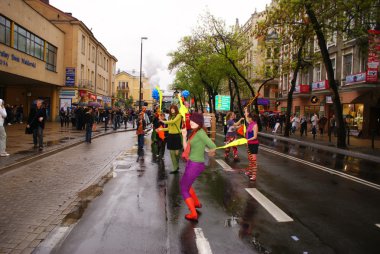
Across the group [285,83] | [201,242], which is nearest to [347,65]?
[285,83]

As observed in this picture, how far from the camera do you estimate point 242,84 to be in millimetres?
48688

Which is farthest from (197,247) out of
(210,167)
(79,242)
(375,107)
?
(375,107)

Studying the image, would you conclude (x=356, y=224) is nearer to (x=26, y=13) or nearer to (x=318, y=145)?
(x=318, y=145)

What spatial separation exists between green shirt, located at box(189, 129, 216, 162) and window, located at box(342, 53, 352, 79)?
1087 inches

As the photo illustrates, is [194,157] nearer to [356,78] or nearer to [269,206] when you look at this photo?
[269,206]

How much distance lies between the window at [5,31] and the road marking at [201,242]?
2283 cm

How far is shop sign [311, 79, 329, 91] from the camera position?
31.5m

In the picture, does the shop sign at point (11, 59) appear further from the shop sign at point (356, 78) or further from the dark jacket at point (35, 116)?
the shop sign at point (356, 78)

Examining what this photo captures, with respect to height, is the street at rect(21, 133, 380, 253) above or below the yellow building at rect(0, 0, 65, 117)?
below

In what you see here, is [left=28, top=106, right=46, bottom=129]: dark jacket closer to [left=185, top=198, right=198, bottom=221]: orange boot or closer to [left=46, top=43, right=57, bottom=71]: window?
[left=185, top=198, right=198, bottom=221]: orange boot

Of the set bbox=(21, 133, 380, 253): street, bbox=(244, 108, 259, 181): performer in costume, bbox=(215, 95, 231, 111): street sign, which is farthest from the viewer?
bbox=(215, 95, 231, 111): street sign

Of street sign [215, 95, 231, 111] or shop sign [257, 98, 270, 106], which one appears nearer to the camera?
street sign [215, 95, 231, 111]

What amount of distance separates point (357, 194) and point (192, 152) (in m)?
4.10

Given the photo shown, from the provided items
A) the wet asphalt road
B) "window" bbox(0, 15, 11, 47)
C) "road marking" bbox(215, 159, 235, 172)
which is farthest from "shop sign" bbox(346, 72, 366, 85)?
"window" bbox(0, 15, 11, 47)
